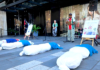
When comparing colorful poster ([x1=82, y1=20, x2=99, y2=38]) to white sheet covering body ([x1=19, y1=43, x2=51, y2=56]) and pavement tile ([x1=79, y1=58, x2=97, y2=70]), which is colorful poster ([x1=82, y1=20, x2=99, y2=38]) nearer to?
white sheet covering body ([x1=19, y1=43, x2=51, y2=56])

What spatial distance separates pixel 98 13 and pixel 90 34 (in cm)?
451

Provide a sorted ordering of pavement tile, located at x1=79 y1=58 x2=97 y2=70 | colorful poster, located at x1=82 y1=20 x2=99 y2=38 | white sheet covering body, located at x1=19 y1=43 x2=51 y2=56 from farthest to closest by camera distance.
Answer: colorful poster, located at x1=82 y1=20 x2=99 y2=38
white sheet covering body, located at x1=19 y1=43 x2=51 y2=56
pavement tile, located at x1=79 y1=58 x2=97 y2=70

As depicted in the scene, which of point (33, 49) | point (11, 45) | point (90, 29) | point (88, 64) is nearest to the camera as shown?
point (88, 64)

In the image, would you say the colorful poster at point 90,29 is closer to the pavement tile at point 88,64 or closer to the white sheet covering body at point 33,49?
the white sheet covering body at point 33,49

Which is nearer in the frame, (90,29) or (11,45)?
(11,45)

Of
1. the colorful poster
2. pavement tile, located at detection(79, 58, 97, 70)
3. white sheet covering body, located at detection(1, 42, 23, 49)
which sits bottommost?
pavement tile, located at detection(79, 58, 97, 70)

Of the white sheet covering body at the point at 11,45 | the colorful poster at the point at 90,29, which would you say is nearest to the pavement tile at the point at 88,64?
the colorful poster at the point at 90,29

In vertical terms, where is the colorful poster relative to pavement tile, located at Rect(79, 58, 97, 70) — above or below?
above

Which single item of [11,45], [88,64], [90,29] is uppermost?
[90,29]

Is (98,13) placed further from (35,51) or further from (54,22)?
(35,51)

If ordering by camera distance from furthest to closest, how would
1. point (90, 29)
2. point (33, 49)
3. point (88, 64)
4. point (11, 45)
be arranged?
point (90, 29), point (11, 45), point (33, 49), point (88, 64)

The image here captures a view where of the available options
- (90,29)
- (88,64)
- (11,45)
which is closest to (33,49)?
(11,45)

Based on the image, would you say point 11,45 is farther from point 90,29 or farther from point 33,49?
point 90,29

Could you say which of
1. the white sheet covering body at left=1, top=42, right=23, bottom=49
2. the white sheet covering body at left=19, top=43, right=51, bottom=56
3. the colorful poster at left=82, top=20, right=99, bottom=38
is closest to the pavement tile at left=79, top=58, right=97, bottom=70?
the white sheet covering body at left=19, top=43, right=51, bottom=56
